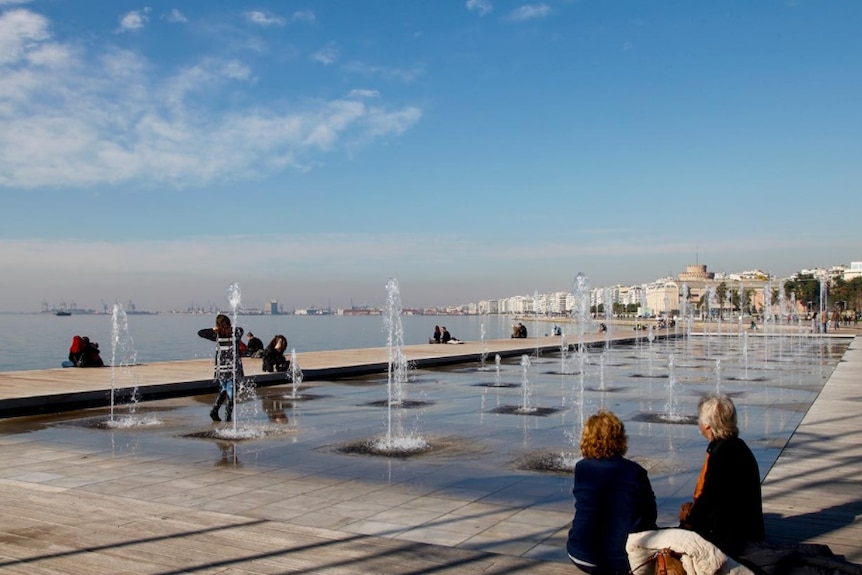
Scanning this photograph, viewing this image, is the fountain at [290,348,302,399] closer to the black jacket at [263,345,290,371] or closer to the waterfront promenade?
the black jacket at [263,345,290,371]

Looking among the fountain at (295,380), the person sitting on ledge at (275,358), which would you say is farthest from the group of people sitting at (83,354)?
the fountain at (295,380)

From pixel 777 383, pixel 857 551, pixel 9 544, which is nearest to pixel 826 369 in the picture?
pixel 777 383

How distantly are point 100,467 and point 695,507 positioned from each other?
639 centimetres

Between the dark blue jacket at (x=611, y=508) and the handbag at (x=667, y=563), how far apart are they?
36 cm

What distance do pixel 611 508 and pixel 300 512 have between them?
9.79ft

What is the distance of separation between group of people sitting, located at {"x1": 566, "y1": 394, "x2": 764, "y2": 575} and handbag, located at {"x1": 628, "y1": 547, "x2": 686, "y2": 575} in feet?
0.91

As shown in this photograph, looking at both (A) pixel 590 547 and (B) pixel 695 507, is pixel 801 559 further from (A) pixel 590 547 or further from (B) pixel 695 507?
(A) pixel 590 547

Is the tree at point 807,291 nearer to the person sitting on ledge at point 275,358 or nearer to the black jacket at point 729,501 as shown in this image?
the person sitting on ledge at point 275,358

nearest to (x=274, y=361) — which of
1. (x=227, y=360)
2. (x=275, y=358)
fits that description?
(x=275, y=358)

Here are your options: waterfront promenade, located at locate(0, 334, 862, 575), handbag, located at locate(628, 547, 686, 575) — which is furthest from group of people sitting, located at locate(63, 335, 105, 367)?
handbag, located at locate(628, 547, 686, 575)

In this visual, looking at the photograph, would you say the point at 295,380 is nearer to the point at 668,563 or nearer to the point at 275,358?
the point at 275,358

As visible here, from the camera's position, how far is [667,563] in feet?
13.1

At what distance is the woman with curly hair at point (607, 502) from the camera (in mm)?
4441

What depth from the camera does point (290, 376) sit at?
18625mm
